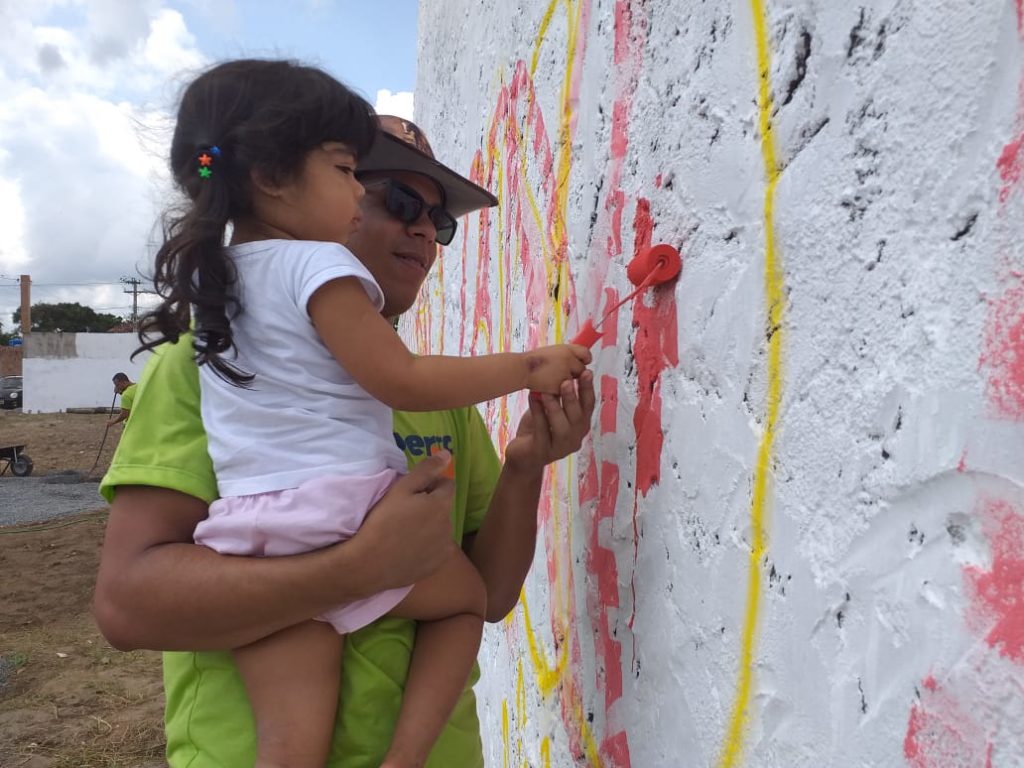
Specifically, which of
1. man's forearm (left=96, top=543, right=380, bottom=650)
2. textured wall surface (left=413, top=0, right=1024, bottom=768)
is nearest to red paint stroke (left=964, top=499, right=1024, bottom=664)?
textured wall surface (left=413, top=0, right=1024, bottom=768)

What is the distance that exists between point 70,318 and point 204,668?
5347cm

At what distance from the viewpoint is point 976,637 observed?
62 cm

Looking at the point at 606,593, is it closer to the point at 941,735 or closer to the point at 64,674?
the point at 941,735

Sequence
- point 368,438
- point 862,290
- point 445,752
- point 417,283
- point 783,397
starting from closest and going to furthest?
point 862,290 → point 783,397 → point 368,438 → point 445,752 → point 417,283

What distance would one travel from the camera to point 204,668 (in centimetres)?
122

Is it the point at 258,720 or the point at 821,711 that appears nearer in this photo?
the point at 821,711

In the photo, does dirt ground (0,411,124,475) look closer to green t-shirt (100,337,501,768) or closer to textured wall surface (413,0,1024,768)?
green t-shirt (100,337,501,768)

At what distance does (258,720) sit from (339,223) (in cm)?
79

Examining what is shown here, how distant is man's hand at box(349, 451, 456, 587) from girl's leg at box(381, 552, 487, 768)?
9 centimetres

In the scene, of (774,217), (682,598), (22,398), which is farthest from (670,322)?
(22,398)

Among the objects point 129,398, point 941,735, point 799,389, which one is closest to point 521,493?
point 799,389

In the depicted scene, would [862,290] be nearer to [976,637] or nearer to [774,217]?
[774,217]

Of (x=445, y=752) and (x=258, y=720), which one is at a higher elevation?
(x=258, y=720)

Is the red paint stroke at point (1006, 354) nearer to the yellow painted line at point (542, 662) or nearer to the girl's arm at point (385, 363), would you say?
the girl's arm at point (385, 363)
